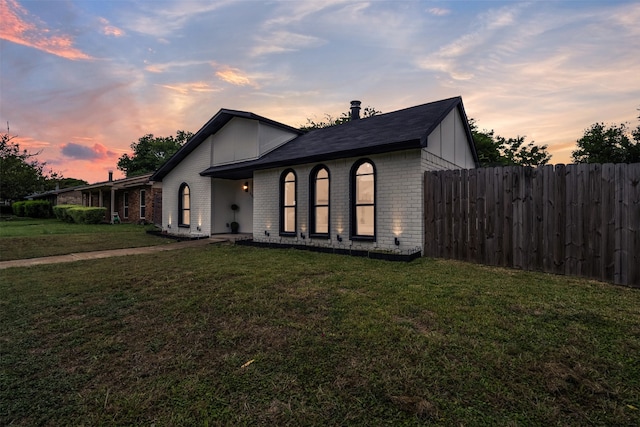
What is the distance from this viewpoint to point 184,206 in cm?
1484

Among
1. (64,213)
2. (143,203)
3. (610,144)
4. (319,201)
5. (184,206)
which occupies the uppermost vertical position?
(610,144)

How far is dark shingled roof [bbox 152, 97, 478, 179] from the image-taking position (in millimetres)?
7801

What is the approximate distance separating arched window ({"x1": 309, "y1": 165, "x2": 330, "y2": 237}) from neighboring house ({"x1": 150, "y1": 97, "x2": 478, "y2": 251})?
0.11 feet

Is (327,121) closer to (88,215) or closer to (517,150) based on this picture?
(517,150)

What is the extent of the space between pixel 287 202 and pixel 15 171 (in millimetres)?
34674

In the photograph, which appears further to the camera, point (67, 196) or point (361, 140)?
→ point (67, 196)

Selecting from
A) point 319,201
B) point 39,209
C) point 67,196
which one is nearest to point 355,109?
point 319,201

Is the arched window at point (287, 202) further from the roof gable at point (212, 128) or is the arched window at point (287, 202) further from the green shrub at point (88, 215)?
the green shrub at point (88, 215)

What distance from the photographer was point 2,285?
5.18m

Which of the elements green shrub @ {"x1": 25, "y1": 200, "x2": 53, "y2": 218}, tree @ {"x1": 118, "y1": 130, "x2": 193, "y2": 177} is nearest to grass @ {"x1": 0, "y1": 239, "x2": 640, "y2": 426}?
green shrub @ {"x1": 25, "y1": 200, "x2": 53, "y2": 218}

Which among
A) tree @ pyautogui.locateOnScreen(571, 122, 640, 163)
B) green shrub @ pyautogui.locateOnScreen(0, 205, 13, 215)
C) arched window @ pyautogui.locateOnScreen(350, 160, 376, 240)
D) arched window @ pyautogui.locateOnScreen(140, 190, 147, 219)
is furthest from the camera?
green shrub @ pyautogui.locateOnScreen(0, 205, 13, 215)

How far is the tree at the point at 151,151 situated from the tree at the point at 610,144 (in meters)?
46.5

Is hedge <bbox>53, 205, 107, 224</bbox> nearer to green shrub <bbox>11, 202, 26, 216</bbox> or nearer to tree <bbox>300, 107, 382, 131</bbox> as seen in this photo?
green shrub <bbox>11, 202, 26, 216</bbox>

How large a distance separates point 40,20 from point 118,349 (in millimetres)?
13072
